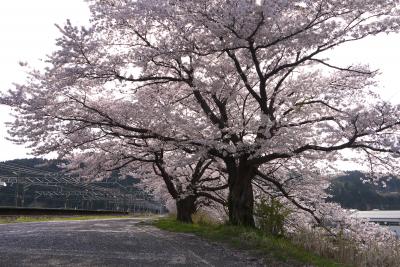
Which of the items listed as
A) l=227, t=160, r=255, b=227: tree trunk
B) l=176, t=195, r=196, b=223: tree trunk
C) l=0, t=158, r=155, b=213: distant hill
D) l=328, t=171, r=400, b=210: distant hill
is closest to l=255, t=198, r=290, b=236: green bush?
l=227, t=160, r=255, b=227: tree trunk

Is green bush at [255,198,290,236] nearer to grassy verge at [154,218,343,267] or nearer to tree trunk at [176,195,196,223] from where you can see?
grassy verge at [154,218,343,267]

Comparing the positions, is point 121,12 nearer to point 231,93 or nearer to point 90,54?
point 90,54

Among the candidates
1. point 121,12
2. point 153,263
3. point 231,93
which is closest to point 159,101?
point 231,93

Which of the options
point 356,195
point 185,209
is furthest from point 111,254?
point 356,195

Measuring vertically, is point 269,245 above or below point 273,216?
below

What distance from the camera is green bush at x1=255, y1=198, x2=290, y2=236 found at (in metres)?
12.6

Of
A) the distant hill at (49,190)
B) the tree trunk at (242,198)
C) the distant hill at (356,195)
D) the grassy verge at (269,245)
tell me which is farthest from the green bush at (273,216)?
the distant hill at (356,195)

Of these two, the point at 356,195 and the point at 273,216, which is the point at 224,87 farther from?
the point at 356,195

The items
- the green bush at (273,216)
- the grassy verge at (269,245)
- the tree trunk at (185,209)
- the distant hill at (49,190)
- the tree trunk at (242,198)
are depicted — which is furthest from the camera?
the distant hill at (49,190)

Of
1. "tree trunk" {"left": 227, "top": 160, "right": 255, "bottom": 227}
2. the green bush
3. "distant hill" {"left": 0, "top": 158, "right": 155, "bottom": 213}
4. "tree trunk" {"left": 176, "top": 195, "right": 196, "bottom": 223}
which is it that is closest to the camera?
the green bush

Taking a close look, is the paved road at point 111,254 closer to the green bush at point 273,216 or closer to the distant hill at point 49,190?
the green bush at point 273,216

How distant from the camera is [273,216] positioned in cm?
1265

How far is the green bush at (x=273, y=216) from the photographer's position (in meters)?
12.6

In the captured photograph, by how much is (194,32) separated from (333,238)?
7131mm
